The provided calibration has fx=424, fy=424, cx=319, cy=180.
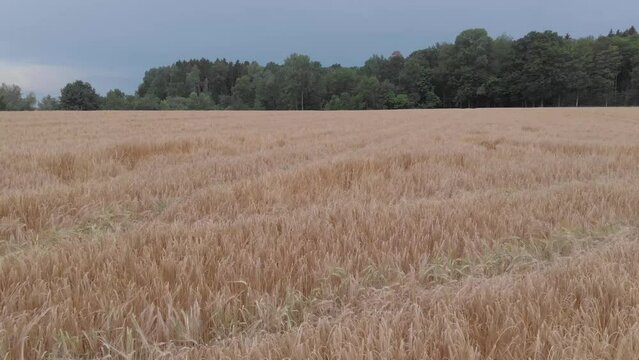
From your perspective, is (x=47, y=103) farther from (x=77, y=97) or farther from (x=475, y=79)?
(x=475, y=79)

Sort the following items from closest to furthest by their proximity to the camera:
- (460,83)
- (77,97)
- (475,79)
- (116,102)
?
1. (77,97)
2. (475,79)
3. (460,83)
4. (116,102)

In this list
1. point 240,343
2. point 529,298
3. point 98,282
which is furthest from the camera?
point 98,282

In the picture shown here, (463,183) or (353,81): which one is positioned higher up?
(353,81)

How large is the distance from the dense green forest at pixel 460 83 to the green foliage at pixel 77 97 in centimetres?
22

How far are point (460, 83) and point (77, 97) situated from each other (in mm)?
93923

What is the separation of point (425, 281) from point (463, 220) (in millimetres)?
1204

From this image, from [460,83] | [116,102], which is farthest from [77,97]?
[460,83]

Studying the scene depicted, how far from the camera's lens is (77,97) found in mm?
101812

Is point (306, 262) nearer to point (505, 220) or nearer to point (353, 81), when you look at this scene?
point (505, 220)

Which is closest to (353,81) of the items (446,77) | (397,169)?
(446,77)

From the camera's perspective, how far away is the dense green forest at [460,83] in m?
94.2

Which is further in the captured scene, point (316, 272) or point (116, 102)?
point (116, 102)

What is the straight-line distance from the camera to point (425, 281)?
240 cm

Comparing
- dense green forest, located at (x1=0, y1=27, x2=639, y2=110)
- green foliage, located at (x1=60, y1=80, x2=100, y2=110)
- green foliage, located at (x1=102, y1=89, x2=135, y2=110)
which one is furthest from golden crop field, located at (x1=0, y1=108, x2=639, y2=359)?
green foliage, located at (x1=102, y1=89, x2=135, y2=110)
